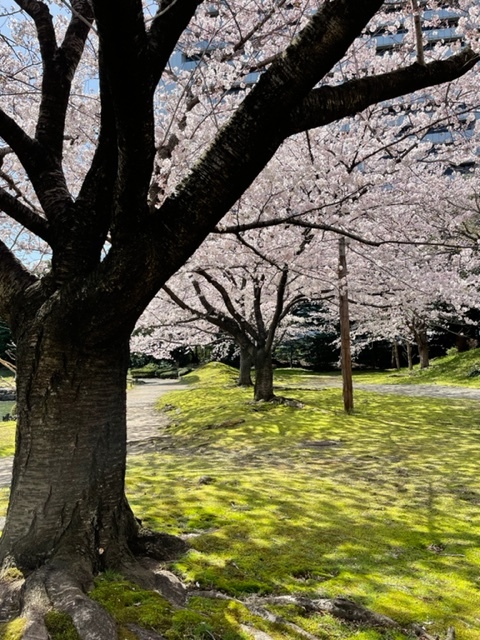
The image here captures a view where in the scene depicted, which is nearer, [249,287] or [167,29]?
[167,29]

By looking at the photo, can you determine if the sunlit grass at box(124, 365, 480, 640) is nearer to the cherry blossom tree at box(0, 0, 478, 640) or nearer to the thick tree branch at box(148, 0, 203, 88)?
the cherry blossom tree at box(0, 0, 478, 640)

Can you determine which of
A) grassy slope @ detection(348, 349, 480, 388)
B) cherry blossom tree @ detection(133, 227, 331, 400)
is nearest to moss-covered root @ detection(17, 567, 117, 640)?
cherry blossom tree @ detection(133, 227, 331, 400)

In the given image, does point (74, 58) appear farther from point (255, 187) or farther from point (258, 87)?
point (255, 187)

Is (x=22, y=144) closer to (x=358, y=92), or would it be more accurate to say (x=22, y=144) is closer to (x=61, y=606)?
(x=358, y=92)

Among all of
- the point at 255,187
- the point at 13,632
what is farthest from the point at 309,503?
the point at 255,187

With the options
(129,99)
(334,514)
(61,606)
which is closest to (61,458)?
(61,606)

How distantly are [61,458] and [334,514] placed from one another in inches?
114

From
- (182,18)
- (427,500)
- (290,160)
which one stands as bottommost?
(427,500)

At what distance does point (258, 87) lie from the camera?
2.58m

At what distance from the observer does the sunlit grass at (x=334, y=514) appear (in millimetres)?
3094

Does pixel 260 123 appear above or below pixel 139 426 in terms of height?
above

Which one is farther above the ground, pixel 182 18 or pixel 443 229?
pixel 443 229

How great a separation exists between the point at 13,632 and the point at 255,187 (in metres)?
7.91

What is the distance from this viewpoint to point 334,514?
469 cm
